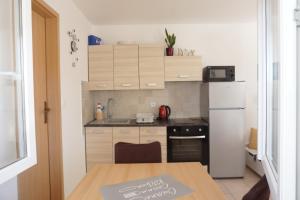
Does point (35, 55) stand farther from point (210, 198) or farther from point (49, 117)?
point (210, 198)

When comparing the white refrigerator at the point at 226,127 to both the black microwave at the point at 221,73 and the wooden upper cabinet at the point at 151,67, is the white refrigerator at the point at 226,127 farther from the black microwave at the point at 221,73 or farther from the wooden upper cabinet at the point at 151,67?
the wooden upper cabinet at the point at 151,67

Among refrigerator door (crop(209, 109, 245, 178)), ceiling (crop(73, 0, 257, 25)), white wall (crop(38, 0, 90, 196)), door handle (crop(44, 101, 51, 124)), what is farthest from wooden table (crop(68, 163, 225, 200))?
ceiling (crop(73, 0, 257, 25))

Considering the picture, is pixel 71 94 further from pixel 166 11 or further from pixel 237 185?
pixel 237 185

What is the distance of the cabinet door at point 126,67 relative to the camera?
369 cm

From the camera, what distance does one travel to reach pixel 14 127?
1474 mm

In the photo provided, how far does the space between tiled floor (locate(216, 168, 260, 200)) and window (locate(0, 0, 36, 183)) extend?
2.56 metres

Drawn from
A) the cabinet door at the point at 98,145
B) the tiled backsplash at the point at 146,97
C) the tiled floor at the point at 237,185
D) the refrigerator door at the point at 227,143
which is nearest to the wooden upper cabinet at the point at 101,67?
the tiled backsplash at the point at 146,97

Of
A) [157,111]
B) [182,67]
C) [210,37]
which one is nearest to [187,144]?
[157,111]

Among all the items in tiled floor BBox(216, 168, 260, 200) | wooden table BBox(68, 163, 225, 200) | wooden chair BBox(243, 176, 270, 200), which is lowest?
tiled floor BBox(216, 168, 260, 200)

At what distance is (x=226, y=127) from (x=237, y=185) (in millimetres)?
830

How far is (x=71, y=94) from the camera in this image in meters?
2.90

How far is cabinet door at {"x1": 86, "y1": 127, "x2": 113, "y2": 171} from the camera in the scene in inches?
138

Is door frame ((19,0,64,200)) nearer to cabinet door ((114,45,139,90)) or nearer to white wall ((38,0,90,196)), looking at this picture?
white wall ((38,0,90,196))

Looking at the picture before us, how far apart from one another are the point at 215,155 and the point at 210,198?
2.32m
